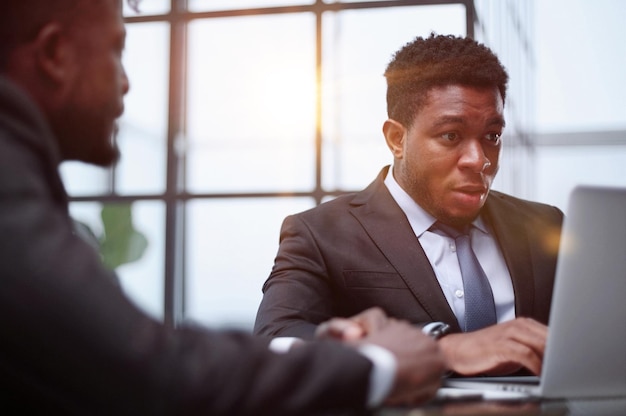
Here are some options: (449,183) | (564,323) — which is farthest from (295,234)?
(564,323)

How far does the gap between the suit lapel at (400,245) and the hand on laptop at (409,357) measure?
100 centimetres

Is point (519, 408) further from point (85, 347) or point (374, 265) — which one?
point (374, 265)

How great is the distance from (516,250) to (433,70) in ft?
2.14

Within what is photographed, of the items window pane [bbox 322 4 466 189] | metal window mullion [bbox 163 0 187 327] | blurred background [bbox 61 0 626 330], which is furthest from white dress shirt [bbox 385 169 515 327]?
metal window mullion [bbox 163 0 187 327]

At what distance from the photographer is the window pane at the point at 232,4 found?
421 centimetres

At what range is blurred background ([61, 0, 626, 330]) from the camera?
4078 mm

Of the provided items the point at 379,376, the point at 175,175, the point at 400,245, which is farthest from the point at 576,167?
the point at 379,376

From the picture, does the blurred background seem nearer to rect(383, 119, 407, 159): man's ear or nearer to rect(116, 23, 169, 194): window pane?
rect(116, 23, 169, 194): window pane

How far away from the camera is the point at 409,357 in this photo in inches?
38.2

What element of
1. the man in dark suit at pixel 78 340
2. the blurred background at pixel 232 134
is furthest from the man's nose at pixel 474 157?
the blurred background at pixel 232 134

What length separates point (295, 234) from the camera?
220cm

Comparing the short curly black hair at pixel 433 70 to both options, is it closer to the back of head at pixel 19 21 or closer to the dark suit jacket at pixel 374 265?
the dark suit jacket at pixel 374 265

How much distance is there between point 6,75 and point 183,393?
19.5 inches

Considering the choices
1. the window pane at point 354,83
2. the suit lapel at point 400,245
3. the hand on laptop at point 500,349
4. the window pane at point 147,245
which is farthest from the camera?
the window pane at point 147,245
